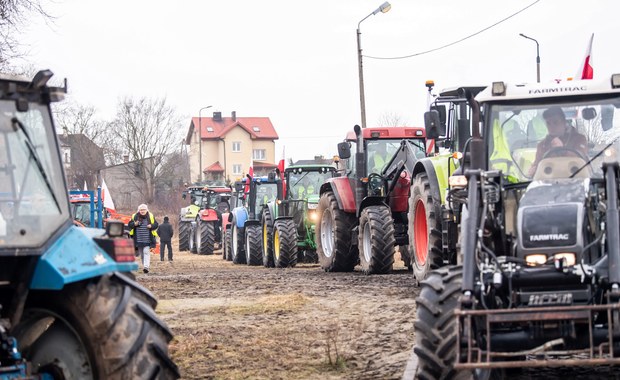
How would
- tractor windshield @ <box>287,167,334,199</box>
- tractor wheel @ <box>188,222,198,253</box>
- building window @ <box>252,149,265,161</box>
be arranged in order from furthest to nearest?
1. building window @ <box>252,149,265,161</box>
2. tractor wheel @ <box>188,222,198,253</box>
3. tractor windshield @ <box>287,167,334,199</box>

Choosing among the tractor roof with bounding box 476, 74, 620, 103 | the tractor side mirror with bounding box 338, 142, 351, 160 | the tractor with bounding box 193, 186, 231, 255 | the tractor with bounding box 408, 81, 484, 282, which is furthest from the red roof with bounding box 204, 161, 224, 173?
the tractor roof with bounding box 476, 74, 620, 103

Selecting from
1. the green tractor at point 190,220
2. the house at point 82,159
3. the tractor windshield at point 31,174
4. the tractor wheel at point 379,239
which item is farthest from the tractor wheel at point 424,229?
the house at point 82,159

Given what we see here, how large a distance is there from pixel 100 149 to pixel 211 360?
66.1 meters

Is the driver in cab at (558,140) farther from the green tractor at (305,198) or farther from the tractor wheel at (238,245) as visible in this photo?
the tractor wheel at (238,245)

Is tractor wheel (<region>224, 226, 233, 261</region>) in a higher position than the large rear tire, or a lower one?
lower

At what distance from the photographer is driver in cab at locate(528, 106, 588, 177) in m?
8.97

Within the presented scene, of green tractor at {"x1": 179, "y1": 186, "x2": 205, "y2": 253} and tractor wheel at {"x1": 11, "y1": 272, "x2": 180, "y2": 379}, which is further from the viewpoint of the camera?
green tractor at {"x1": 179, "y1": 186, "x2": 205, "y2": 253}

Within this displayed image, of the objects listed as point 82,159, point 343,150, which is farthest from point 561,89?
point 82,159

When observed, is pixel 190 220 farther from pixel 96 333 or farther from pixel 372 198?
pixel 96 333

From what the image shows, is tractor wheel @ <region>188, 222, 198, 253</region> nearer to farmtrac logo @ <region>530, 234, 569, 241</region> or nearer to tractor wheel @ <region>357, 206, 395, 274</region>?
tractor wheel @ <region>357, 206, 395, 274</region>

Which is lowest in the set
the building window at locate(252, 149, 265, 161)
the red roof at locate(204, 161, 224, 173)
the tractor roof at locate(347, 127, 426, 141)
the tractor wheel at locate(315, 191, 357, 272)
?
the tractor wheel at locate(315, 191, 357, 272)

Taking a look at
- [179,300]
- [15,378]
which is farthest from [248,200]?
[15,378]

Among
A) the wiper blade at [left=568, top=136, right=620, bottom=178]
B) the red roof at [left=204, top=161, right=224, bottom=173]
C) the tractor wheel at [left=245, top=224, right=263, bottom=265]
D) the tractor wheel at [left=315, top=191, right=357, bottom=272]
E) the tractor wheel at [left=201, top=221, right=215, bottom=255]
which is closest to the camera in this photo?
the wiper blade at [left=568, top=136, right=620, bottom=178]

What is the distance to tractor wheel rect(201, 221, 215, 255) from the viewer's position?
38.8m
